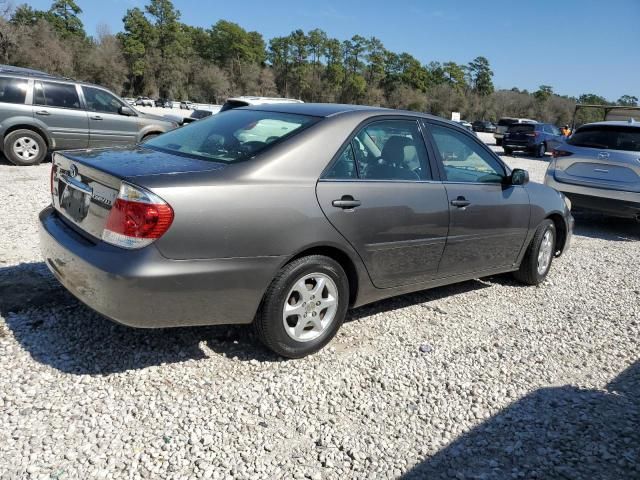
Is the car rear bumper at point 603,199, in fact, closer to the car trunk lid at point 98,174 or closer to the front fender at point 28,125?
the car trunk lid at point 98,174

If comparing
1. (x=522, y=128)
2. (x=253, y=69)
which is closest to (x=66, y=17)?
(x=253, y=69)

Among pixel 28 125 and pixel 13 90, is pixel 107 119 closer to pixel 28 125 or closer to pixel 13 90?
pixel 28 125

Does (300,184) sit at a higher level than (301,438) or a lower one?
higher

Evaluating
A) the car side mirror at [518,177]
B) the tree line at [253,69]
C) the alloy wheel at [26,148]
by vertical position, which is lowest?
the alloy wheel at [26,148]

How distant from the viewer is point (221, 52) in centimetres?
11519

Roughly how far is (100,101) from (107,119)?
413 mm

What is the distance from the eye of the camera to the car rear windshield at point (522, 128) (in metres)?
23.0

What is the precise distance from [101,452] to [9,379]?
891 mm

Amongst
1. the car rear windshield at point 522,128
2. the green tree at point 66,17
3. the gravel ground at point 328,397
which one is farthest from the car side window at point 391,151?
the green tree at point 66,17

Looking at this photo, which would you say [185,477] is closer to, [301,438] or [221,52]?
[301,438]

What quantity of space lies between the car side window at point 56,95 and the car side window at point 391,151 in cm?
864

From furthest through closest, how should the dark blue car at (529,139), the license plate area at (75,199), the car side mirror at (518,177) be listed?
the dark blue car at (529,139) < the car side mirror at (518,177) < the license plate area at (75,199)

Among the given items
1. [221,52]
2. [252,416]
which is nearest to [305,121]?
[252,416]

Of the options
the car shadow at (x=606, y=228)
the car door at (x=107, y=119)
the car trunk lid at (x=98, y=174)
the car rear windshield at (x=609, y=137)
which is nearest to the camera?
the car trunk lid at (x=98, y=174)
